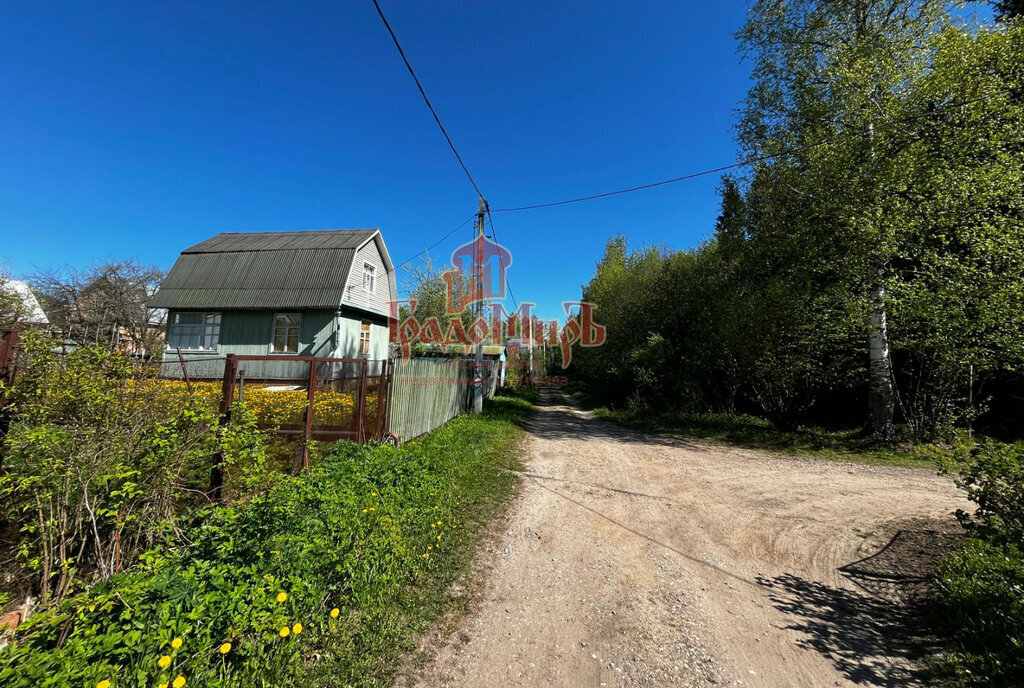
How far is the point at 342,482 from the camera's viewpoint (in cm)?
376

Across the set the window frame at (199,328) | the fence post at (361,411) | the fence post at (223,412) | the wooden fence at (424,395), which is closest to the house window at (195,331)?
the window frame at (199,328)

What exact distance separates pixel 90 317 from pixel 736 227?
1095 inches

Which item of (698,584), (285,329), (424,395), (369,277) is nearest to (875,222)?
(698,584)

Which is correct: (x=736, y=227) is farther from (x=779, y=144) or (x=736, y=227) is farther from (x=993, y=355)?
(x=993, y=355)

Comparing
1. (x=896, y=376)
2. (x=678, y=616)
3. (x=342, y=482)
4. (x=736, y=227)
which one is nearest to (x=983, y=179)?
(x=896, y=376)

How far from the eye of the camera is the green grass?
8.20m

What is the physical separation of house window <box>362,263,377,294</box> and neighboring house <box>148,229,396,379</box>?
0.62 ft

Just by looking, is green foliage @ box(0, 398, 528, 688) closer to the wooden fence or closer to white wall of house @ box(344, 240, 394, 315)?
the wooden fence

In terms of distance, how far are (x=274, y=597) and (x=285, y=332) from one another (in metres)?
15.3

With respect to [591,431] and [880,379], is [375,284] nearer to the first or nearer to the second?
[591,431]

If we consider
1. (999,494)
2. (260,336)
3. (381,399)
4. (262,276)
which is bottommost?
(999,494)

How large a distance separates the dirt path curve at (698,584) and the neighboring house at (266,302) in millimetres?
11866

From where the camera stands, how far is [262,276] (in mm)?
15391

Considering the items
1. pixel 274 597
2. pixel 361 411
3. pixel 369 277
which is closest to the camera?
pixel 274 597
